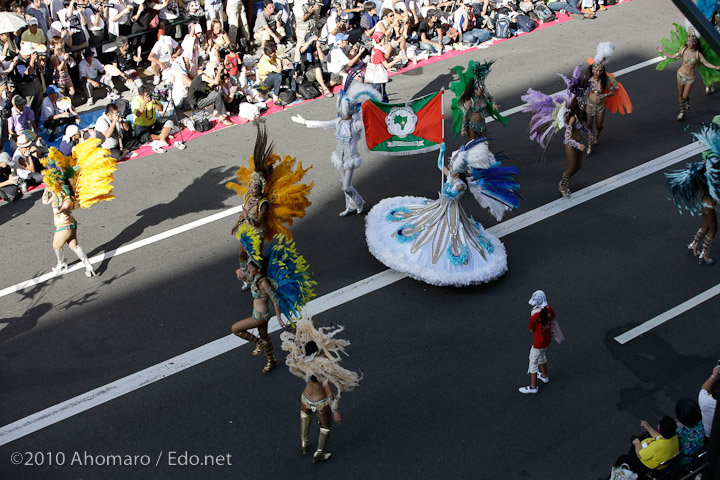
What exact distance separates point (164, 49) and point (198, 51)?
759 millimetres

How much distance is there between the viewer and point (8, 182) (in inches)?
480

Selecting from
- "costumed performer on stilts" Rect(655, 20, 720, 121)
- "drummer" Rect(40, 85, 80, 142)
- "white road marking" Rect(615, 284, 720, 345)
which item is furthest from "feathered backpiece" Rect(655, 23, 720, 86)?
"drummer" Rect(40, 85, 80, 142)

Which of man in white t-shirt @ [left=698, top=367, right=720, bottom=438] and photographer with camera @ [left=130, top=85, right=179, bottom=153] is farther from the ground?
photographer with camera @ [left=130, top=85, right=179, bottom=153]

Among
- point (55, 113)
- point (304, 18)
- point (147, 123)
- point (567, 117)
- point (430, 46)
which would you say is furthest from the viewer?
point (430, 46)

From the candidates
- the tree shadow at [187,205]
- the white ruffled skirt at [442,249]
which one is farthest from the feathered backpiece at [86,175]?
the white ruffled skirt at [442,249]

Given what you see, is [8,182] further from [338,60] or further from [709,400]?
[709,400]

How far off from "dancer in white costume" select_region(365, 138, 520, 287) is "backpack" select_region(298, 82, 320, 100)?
570 centimetres

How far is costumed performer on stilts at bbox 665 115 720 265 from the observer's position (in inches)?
368

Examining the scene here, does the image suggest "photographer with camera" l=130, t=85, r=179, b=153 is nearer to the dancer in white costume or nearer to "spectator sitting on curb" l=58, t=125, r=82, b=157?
"spectator sitting on curb" l=58, t=125, r=82, b=157

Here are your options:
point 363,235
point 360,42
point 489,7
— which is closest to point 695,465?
point 363,235

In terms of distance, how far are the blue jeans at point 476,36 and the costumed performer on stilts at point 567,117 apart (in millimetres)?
5710

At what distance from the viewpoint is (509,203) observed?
31.8ft

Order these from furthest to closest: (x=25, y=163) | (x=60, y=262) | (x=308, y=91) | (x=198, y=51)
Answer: (x=198, y=51) < (x=308, y=91) < (x=25, y=163) < (x=60, y=262)

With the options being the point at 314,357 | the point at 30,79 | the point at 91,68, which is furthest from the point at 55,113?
the point at 314,357
